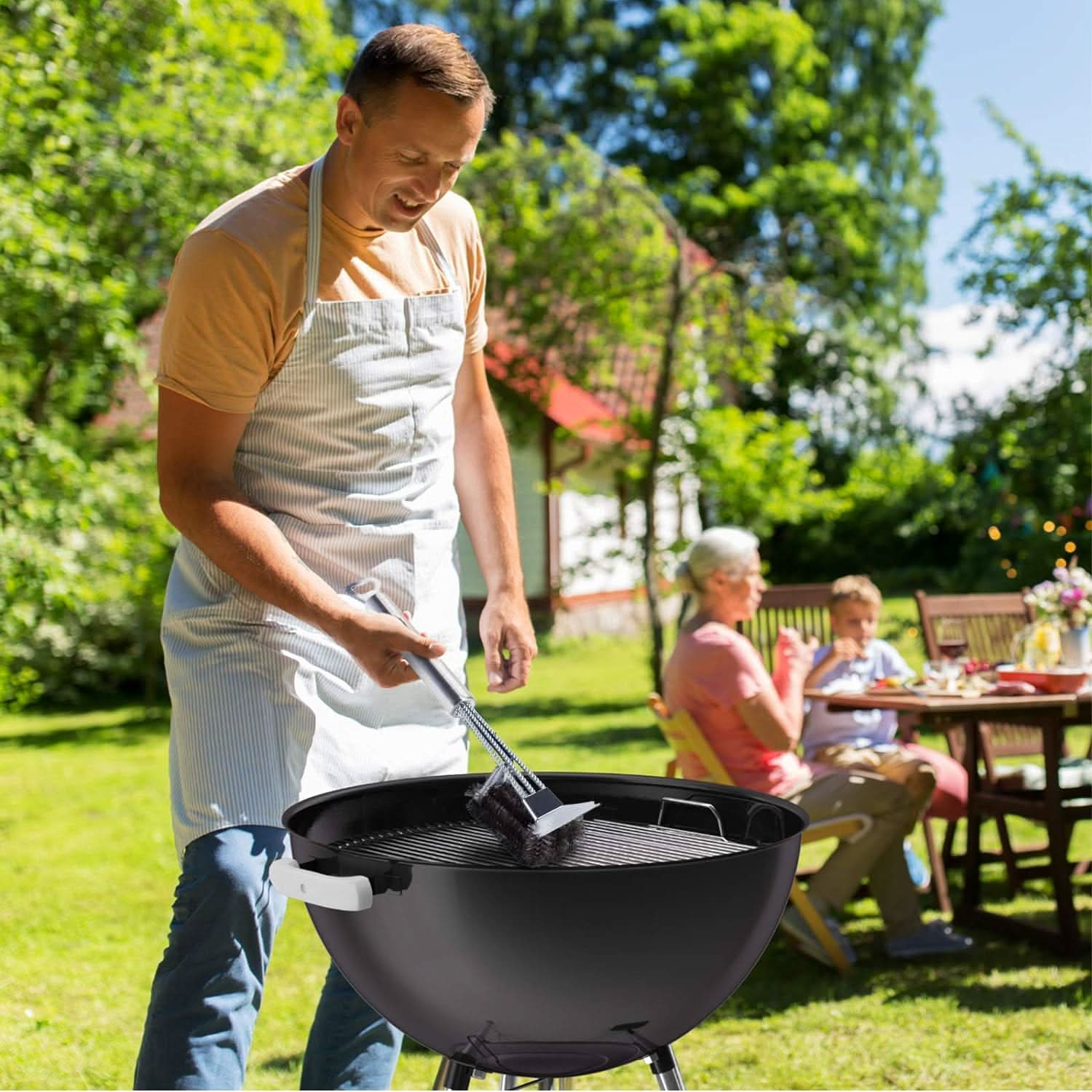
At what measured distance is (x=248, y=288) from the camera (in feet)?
5.72

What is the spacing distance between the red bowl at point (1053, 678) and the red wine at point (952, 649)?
0.17 meters

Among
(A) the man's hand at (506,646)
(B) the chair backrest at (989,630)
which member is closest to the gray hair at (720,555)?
(B) the chair backrest at (989,630)

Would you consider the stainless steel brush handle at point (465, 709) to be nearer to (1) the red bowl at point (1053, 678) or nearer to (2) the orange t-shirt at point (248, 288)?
(2) the orange t-shirt at point (248, 288)

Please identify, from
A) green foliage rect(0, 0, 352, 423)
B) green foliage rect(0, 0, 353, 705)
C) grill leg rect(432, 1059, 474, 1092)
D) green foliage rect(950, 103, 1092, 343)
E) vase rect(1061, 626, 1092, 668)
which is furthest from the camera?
green foliage rect(950, 103, 1092, 343)

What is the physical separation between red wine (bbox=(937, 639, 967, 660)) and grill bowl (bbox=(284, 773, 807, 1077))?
3.05 metres

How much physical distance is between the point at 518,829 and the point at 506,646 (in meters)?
0.45

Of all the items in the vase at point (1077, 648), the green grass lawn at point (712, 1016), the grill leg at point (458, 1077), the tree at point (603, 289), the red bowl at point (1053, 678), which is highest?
the tree at point (603, 289)

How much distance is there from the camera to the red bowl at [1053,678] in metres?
4.33

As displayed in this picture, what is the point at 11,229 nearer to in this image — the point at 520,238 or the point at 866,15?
the point at 520,238

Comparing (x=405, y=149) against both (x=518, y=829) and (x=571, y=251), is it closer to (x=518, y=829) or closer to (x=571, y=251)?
(x=518, y=829)

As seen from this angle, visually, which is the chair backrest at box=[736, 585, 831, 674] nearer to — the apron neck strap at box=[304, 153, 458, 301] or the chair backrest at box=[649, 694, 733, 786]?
the chair backrest at box=[649, 694, 733, 786]

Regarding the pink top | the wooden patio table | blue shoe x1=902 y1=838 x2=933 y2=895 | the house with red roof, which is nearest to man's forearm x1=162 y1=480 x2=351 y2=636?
the pink top

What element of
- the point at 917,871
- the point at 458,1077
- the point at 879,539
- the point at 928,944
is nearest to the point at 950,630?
the point at 917,871

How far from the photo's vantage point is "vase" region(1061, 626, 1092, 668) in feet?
15.1
